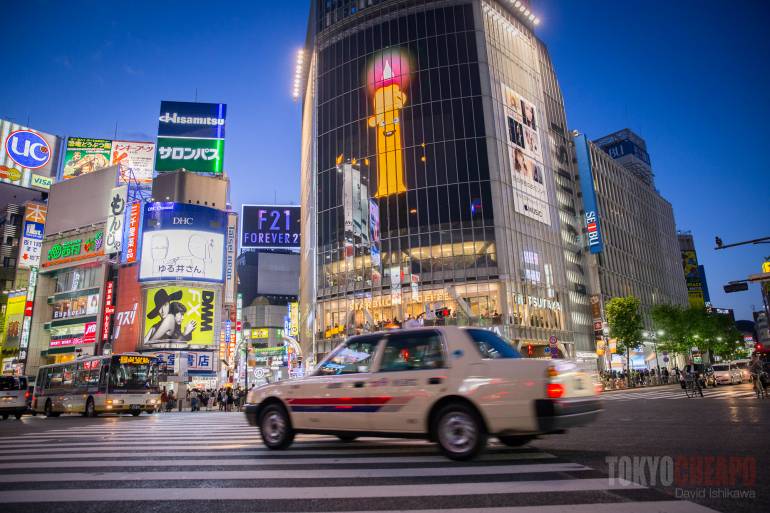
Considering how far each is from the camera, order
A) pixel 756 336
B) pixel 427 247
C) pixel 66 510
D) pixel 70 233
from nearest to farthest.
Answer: pixel 66 510
pixel 427 247
pixel 70 233
pixel 756 336

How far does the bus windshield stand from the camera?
23.0 m

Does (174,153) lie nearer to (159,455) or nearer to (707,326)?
(159,455)

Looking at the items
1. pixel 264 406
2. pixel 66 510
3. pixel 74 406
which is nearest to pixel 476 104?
pixel 74 406

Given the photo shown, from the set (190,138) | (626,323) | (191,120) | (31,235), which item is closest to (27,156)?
(31,235)

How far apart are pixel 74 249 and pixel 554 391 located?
67.9 metres

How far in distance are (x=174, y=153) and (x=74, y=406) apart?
39.6 meters

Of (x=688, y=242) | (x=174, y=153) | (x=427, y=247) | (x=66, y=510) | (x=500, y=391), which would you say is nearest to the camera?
(x=66, y=510)

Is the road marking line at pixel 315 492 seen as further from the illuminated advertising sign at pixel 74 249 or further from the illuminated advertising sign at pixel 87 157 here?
the illuminated advertising sign at pixel 87 157

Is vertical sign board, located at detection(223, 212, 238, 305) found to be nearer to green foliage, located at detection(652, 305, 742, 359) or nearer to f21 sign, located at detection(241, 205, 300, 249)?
f21 sign, located at detection(241, 205, 300, 249)

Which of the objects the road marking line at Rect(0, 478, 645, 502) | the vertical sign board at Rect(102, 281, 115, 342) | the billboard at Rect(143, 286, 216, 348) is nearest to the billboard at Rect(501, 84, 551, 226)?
the billboard at Rect(143, 286, 216, 348)

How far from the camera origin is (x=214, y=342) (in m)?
52.3

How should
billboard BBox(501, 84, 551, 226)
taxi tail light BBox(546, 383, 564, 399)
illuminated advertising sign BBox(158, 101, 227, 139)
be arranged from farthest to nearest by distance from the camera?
illuminated advertising sign BBox(158, 101, 227, 139)
billboard BBox(501, 84, 551, 226)
taxi tail light BBox(546, 383, 564, 399)

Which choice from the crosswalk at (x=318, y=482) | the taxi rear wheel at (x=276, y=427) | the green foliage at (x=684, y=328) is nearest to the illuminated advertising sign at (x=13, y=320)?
the crosswalk at (x=318, y=482)

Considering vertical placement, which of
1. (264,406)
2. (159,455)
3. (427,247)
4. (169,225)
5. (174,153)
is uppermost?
(174,153)
